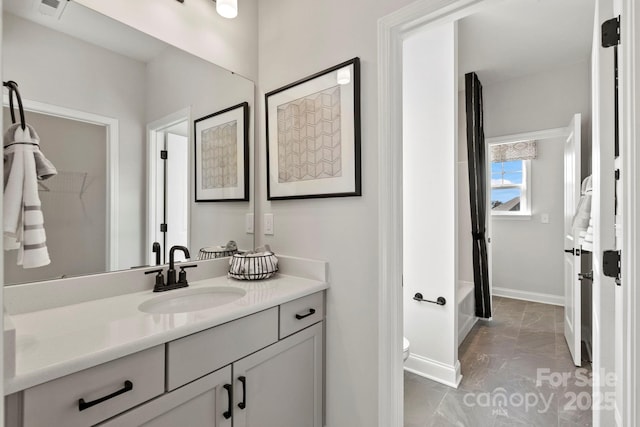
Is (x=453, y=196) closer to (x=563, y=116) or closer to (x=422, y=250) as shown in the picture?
(x=422, y=250)

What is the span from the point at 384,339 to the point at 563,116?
3.46m

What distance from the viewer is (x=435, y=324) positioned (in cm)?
226

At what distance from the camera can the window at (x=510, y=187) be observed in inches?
163

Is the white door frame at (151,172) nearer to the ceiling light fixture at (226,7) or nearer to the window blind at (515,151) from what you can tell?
the ceiling light fixture at (226,7)

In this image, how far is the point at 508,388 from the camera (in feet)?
→ 6.79

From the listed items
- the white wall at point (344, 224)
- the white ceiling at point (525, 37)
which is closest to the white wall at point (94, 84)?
the white wall at point (344, 224)

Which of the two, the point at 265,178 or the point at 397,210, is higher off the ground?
the point at 265,178

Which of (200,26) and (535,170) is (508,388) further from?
(535,170)

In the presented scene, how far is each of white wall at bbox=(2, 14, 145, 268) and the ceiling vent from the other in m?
0.07

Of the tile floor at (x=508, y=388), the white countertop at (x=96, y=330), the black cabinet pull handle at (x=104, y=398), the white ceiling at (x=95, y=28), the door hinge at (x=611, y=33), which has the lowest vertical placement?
the tile floor at (x=508, y=388)

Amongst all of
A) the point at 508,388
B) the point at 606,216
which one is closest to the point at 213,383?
the point at 606,216

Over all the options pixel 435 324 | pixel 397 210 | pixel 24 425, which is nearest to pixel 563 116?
pixel 435 324

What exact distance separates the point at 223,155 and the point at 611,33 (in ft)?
5.73

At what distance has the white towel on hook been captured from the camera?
0.89 metres
